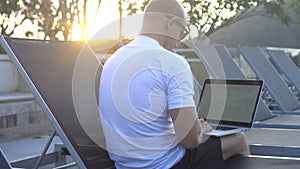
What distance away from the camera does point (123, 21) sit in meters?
3.54

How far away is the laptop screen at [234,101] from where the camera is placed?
3.94 meters

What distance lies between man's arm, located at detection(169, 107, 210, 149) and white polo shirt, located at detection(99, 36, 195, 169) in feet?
0.11

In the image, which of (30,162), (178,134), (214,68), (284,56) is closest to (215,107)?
(30,162)

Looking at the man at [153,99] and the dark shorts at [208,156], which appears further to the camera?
the dark shorts at [208,156]

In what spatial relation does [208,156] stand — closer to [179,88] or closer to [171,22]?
[179,88]

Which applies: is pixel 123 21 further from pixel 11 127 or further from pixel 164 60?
pixel 11 127

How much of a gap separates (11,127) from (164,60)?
4.13m

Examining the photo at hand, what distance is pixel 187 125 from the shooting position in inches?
95.0

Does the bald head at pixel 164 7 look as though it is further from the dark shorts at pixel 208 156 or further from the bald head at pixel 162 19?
the dark shorts at pixel 208 156

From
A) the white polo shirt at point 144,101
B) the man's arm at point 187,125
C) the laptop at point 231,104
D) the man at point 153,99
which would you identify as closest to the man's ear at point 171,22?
the man at point 153,99

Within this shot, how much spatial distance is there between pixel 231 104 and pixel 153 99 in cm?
247

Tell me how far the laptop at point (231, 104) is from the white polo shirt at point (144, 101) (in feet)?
3.74

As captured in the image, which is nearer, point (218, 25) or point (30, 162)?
point (30, 162)

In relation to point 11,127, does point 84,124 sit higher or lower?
higher
